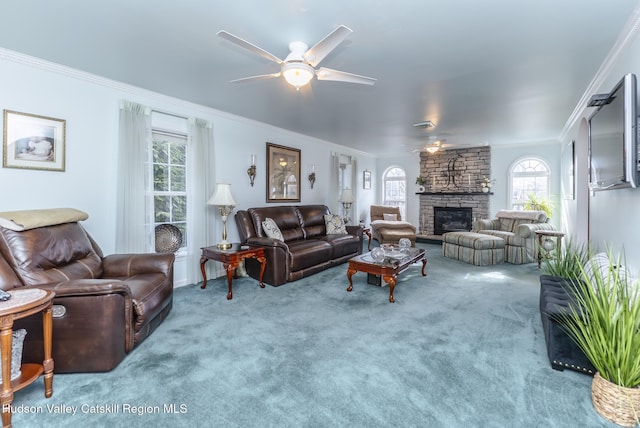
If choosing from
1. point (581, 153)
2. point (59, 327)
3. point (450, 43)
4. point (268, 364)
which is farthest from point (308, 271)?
point (581, 153)

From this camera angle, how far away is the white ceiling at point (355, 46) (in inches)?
77.3

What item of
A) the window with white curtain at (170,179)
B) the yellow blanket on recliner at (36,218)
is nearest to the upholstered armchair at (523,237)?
the window with white curtain at (170,179)

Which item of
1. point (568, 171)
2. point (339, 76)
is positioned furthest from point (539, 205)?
point (339, 76)

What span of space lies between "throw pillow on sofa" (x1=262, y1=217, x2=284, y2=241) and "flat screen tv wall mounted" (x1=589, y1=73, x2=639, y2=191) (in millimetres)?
3557

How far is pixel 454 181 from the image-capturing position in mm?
7621

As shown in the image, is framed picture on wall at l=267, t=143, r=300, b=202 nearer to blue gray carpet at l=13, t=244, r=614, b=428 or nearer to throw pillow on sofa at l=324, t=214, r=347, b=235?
throw pillow on sofa at l=324, t=214, r=347, b=235

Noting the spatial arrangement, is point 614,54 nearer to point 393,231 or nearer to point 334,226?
point 334,226

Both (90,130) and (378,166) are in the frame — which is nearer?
(90,130)

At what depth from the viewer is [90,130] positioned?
311 cm

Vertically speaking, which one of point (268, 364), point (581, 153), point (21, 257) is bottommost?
point (268, 364)

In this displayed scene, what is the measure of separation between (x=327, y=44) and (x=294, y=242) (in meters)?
3.15

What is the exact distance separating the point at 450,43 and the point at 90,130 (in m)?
3.56

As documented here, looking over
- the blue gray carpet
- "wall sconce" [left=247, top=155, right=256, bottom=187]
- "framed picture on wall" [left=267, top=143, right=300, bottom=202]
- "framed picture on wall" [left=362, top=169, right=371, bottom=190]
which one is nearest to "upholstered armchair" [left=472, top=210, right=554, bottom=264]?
the blue gray carpet

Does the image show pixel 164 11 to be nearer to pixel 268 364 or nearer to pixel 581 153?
pixel 268 364
